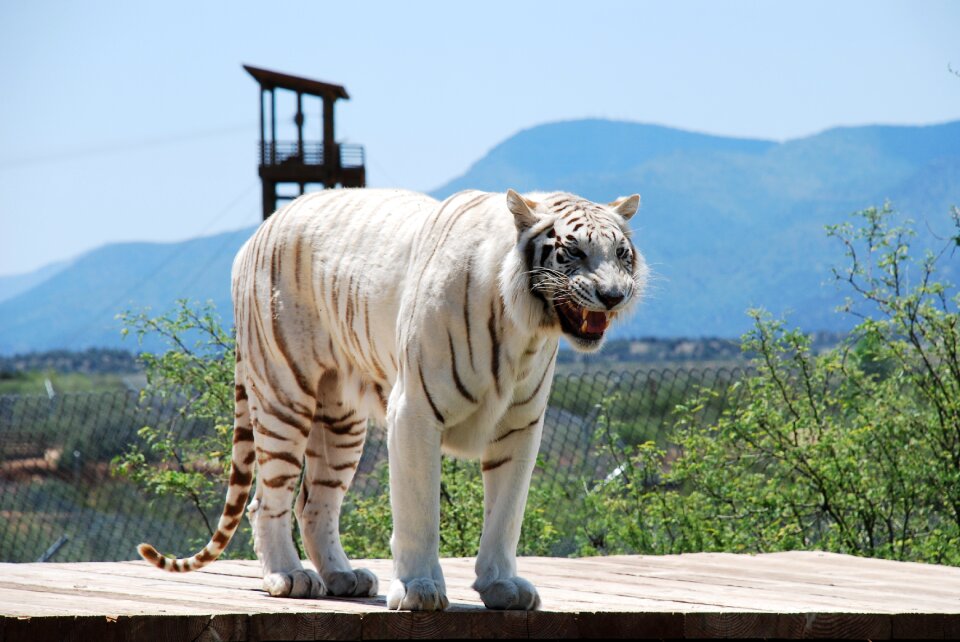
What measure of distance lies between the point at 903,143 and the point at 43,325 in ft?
406

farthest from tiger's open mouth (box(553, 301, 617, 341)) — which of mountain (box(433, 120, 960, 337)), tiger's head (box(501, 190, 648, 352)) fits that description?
mountain (box(433, 120, 960, 337))

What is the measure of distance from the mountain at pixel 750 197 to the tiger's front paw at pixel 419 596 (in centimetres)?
13246

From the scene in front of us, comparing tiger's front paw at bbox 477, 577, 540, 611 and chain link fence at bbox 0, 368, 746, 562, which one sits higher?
tiger's front paw at bbox 477, 577, 540, 611

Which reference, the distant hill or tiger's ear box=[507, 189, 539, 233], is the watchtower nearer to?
tiger's ear box=[507, 189, 539, 233]

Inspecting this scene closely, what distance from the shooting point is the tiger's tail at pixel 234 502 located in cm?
461

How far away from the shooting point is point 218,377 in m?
7.57

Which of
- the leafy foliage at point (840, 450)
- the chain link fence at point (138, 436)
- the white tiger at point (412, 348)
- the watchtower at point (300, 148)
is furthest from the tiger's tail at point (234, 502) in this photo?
the watchtower at point (300, 148)

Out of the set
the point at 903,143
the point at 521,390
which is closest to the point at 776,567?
the point at 521,390

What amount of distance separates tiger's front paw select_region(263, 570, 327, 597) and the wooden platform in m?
0.07

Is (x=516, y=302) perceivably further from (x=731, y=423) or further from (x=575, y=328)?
(x=731, y=423)

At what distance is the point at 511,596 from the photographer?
144 inches

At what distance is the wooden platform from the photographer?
3.27m

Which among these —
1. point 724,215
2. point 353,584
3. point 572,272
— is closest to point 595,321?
point 572,272

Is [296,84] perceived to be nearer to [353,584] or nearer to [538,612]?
[353,584]
